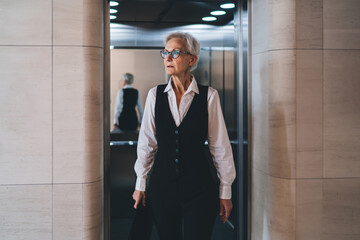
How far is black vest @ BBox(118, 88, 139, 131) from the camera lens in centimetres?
441

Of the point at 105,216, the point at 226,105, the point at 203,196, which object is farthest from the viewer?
the point at 226,105

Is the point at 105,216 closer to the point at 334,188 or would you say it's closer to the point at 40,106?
the point at 40,106

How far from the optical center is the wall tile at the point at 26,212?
10.9 ft

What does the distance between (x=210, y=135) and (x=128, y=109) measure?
160cm

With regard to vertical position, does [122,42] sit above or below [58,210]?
above

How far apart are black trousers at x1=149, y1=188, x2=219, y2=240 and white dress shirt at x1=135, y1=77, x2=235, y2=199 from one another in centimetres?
16

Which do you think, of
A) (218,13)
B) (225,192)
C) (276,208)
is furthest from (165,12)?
(276,208)

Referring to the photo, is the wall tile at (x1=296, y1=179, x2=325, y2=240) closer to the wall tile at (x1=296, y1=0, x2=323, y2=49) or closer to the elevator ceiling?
the wall tile at (x1=296, y1=0, x2=323, y2=49)

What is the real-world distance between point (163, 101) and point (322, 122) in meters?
1.44

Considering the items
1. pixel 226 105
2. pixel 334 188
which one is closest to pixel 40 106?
pixel 226 105

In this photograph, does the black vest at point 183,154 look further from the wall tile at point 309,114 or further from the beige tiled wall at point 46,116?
the wall tile at point 309,114

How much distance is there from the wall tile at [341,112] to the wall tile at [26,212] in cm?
242

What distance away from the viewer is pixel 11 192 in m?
3.34

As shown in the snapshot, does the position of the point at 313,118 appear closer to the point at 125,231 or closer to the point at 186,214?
the point at 186,214
